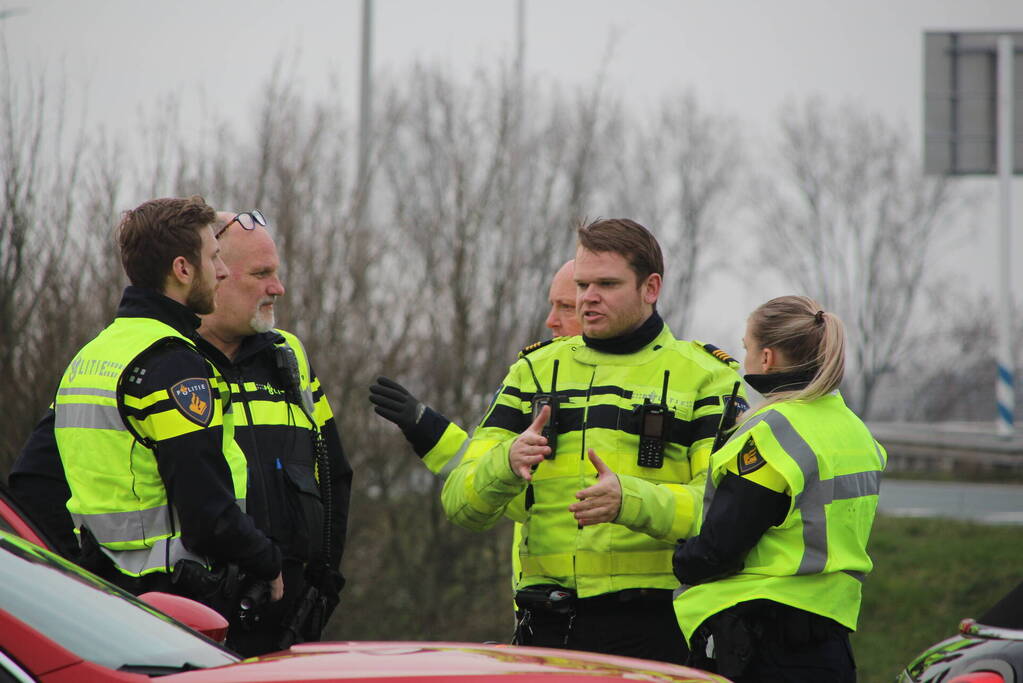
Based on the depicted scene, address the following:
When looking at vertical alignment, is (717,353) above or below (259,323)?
below

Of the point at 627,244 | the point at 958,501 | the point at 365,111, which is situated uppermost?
the point at 365,111

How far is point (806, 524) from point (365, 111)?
8294 mm

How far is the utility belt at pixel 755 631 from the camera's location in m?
3.75

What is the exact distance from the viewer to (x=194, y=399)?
3.75 m

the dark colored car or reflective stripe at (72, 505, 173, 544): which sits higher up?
reflective stripe at (72, 505, 173, 544)

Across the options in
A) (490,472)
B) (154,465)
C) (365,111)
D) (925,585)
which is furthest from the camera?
(925,585)

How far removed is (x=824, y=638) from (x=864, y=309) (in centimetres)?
3300

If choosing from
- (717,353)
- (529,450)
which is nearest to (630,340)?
(717,353)

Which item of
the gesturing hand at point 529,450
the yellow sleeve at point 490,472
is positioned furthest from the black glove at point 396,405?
the gesturing hand at point 529,450

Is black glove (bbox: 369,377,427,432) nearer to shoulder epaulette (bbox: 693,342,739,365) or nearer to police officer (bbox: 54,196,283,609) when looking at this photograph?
police officer (bbox: 54,196,283,609)

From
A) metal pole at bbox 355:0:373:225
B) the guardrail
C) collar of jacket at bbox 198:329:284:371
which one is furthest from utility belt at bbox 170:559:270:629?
the guardrail

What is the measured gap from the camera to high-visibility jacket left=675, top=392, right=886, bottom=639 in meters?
3.76

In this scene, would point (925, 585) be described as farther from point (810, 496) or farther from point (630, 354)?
point (810, 496)

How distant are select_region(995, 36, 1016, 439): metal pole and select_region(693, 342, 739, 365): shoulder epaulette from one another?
13.8m
